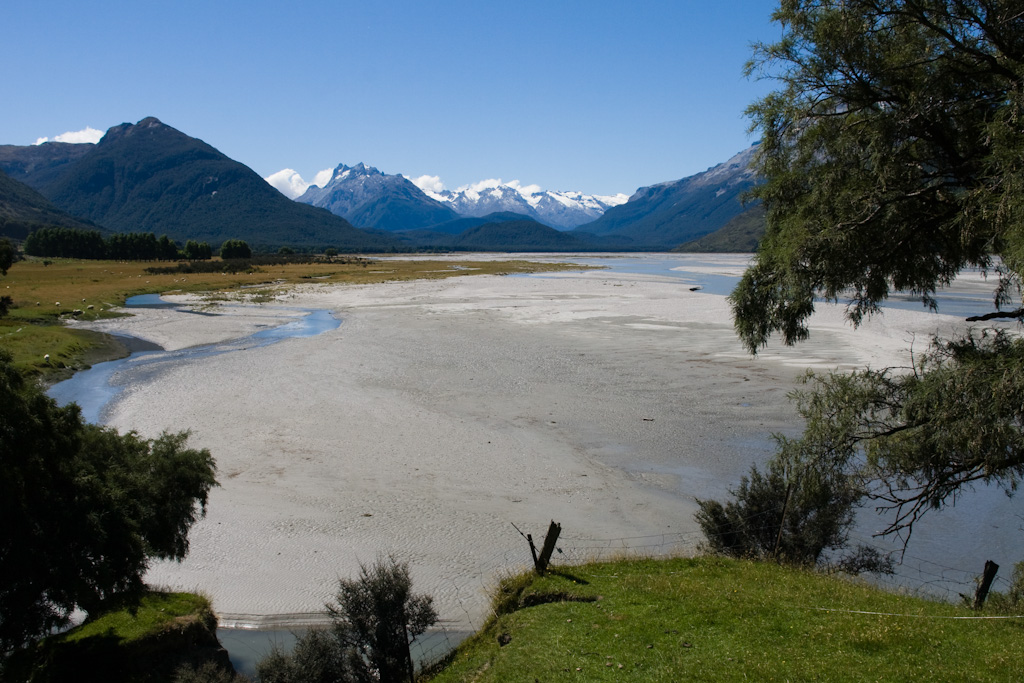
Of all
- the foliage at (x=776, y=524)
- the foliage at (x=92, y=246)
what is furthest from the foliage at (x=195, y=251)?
the foliage at (x=776, y=524)

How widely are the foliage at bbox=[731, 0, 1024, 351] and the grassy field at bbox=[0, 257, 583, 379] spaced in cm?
1486

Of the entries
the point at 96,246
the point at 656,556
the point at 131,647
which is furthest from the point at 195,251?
the point at 656,556

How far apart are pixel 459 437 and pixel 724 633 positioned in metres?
14.4

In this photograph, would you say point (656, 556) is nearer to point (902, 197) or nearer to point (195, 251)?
point (902, 197)

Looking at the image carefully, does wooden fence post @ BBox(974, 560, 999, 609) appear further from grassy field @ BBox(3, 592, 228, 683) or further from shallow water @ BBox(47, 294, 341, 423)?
shallow water @ BBox(47, 294, 341, 423)

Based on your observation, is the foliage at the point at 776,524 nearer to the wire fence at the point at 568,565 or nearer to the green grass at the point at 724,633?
the wire fence at the point at 568,565

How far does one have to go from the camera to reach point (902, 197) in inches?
320

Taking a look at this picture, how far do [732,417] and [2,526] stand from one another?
21.4 meters

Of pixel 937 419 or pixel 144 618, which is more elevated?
pixel 937 419

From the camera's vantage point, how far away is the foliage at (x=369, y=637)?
31.8ft

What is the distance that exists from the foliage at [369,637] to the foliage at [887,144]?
25.3 ft

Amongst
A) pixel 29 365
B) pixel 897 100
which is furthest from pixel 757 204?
pixel 29 365

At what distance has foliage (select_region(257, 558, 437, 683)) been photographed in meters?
9.68

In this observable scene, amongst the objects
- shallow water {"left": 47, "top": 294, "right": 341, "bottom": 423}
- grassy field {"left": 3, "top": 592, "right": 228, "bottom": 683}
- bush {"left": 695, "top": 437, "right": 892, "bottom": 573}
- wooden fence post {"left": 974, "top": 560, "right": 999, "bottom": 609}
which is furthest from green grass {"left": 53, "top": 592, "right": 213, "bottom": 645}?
wooden fence post {"left": 974, "top": 560, "right": 999, "bottom": 609}
